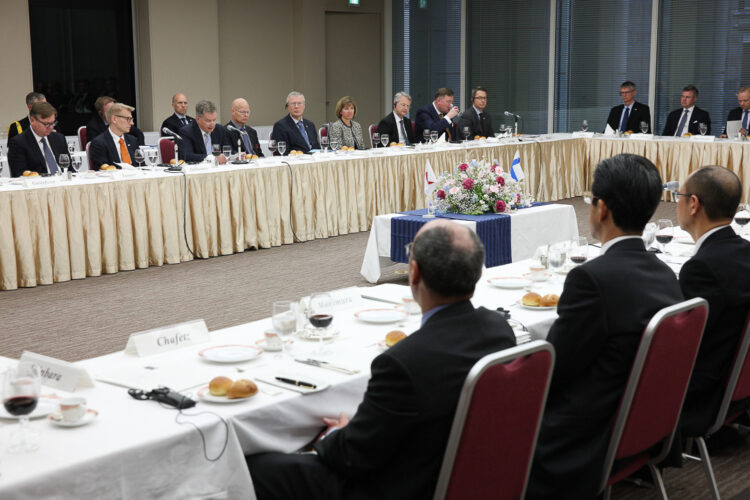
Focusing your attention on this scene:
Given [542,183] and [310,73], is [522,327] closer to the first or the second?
[542,183]

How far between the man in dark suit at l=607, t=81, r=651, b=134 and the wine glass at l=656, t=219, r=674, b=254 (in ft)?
22.3

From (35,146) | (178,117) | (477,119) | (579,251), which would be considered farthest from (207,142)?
(579,251)

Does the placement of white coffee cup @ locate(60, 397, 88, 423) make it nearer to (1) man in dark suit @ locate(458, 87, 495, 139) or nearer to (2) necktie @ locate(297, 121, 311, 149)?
(2) necktie @ locate(297, 121, 311, 149)

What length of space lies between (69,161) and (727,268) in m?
4.88

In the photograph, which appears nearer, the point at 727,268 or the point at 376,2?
the point at 727,268

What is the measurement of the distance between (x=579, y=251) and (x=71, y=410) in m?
2.58

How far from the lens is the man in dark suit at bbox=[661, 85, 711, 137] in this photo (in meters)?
10.3

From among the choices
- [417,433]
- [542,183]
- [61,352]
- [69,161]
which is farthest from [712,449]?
[542,183]

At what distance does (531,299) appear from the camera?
3.16 metres

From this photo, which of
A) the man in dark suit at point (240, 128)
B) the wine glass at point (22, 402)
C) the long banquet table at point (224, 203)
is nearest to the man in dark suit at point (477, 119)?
the long banquet table at point (224, 203)

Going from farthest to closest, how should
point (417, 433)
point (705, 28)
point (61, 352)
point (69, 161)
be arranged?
point (705, 28) → point (69, 161) → point (61, 352) → point (417, 433)

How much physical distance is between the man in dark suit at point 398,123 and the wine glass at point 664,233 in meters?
5.57

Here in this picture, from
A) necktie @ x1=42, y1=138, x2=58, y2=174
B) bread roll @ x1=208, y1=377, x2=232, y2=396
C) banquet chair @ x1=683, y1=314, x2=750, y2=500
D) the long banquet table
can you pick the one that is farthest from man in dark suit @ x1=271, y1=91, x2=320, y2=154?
bread roll @ x1=208, y1=377, x2=232, y2=396

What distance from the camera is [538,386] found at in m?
2.09
